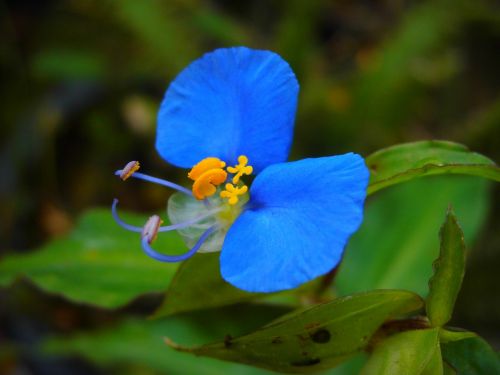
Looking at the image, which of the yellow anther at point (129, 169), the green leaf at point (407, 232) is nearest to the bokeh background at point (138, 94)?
the green leaf at point (407, 232)

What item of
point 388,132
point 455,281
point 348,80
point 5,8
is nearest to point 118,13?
point 5,8

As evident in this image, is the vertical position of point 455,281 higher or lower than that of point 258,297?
higher

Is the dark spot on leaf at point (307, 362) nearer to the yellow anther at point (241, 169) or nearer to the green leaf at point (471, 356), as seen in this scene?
the green leaf at point (471, 356)

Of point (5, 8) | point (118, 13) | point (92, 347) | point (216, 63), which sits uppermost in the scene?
point (216, 63)

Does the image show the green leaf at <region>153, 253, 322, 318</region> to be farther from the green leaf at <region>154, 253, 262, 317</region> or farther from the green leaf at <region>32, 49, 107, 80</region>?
the green leaf at <region>32, 49, 107, 80</region>

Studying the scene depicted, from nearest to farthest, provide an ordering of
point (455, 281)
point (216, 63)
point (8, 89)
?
1. point (455, 281)
2. point (216, 63)
3. point (8, 89)

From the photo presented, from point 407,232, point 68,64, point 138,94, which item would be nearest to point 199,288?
point 407,232

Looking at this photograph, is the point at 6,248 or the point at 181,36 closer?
the point at 6,248

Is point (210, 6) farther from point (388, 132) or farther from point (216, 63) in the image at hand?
point (216, 63)

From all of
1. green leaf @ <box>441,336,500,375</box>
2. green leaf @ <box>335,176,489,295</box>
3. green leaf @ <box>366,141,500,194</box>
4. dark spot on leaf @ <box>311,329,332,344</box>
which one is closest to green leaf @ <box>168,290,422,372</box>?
dark spot on leaf @ <box>311,329,332,344</box>
